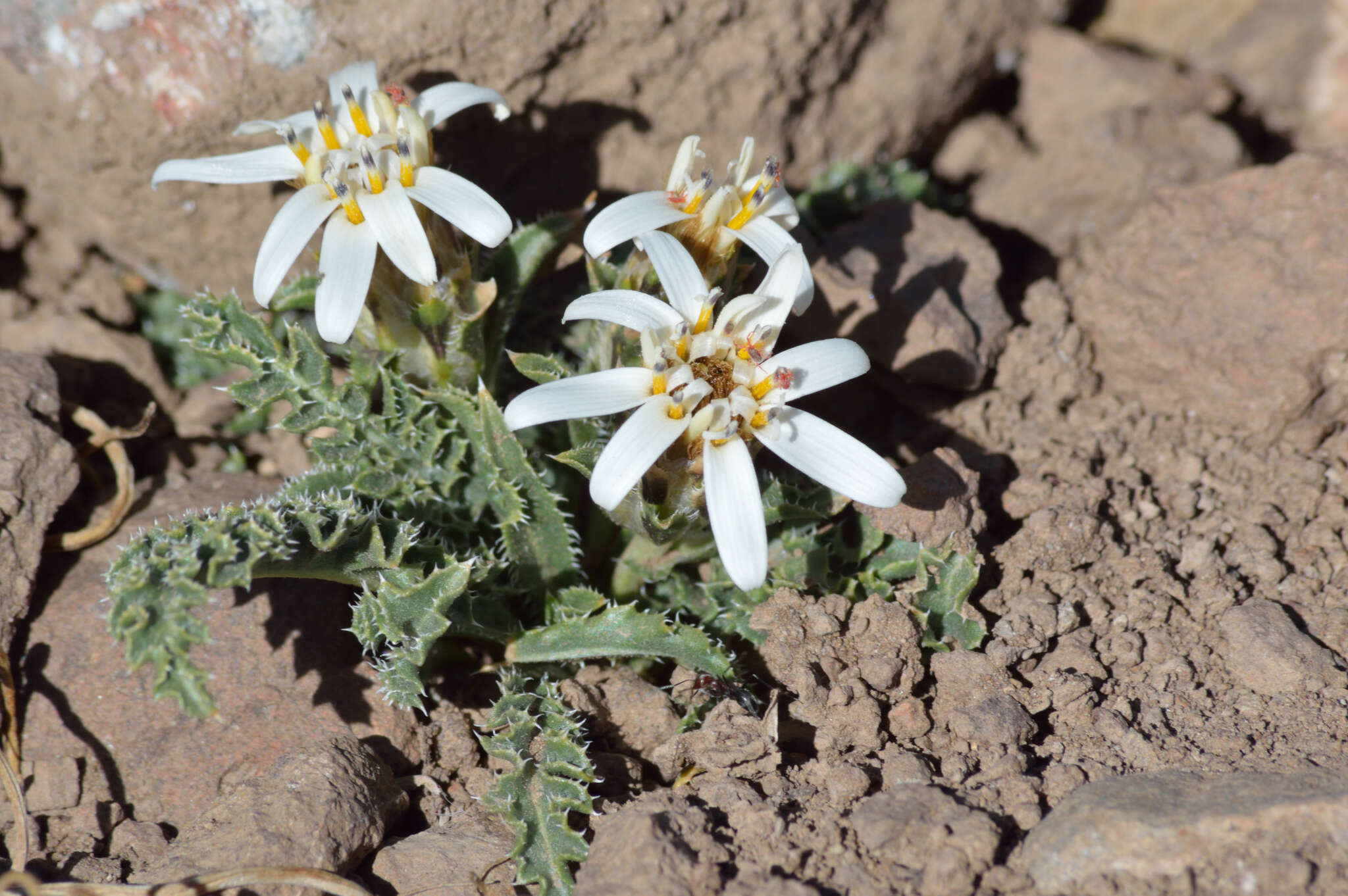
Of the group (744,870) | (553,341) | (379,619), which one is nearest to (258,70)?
(553,341)

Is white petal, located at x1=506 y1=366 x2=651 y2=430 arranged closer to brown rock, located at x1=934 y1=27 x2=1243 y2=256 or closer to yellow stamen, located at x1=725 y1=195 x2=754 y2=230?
yellow stamen, located at x1=725 y1=195 x2=754 y2=230

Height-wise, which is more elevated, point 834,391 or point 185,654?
point 185,654

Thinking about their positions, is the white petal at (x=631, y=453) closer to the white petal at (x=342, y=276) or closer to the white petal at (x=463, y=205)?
the white petal at (x=463, y=205)

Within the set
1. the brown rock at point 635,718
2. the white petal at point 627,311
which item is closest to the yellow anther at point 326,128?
the white petal at point 627,311

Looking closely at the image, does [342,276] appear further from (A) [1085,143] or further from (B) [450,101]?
(A) [1085,143]

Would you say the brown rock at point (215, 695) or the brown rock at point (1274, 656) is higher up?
the brown rock at point (215, 695)

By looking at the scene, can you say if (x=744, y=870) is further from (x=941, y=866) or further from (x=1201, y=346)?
(x=1201, y=346)

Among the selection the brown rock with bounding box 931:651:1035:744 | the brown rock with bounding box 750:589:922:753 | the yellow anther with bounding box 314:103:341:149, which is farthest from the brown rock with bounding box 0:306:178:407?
the brown rock with bounding box 931:651:1035:744
